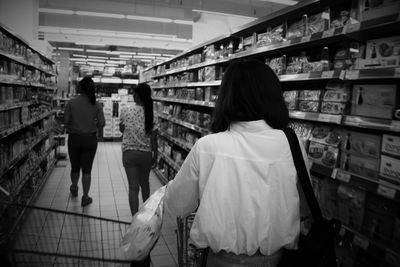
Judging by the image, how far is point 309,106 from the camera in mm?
2484

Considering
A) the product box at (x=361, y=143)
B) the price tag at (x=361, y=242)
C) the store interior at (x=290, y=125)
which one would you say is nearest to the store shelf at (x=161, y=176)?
the store interior at (x=290, y=125)

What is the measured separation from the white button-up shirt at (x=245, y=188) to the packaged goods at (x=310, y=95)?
1.17 m

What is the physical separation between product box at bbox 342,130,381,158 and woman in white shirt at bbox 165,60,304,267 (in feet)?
2.94

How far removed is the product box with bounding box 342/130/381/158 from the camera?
6.51ft

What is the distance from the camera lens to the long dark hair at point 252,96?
1.35m

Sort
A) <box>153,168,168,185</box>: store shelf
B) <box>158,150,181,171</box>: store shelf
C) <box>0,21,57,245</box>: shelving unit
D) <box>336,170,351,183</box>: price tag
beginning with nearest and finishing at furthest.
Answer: <box>336,170,351,183</box>: price tag, <box>0,21,57,245</box>: shelving unit, <box>158,150,181,171</box>: store shelf, <box>153,168,168,185</box>: store shelf

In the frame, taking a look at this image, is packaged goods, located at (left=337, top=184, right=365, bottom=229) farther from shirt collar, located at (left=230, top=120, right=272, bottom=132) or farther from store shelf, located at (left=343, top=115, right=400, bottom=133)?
shirt collar, located at (left=230, top=120, right=272, bottom=132)

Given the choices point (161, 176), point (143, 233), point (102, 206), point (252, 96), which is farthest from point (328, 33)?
point (161, 176)

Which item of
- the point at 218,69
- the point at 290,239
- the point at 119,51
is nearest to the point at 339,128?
the point at 290,239

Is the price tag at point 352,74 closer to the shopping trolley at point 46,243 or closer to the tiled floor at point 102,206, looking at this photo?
the shopping trolley at point 46,243

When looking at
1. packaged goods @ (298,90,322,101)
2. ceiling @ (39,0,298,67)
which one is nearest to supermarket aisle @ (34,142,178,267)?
packaged goods @ (298,90,322,101)

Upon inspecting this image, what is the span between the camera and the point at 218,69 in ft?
14.0

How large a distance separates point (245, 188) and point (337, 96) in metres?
1.27

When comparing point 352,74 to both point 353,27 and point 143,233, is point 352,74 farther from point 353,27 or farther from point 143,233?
point 143,233
